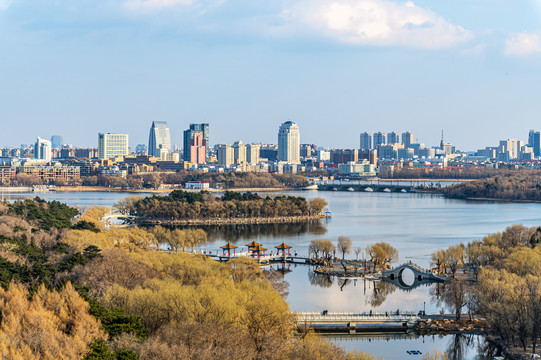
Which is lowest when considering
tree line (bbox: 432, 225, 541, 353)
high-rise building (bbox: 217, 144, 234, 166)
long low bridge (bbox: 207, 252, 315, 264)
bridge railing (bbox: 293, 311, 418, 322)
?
bridge railing (bbox: 293, 311, 418, 322)

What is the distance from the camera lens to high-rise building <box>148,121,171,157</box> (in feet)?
394

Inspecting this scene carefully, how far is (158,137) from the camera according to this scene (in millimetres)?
122688

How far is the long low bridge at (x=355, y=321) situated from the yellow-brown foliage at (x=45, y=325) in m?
4.54

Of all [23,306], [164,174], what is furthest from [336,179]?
[23,306]

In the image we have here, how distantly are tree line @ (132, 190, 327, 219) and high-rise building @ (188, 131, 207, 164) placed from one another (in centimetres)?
6383

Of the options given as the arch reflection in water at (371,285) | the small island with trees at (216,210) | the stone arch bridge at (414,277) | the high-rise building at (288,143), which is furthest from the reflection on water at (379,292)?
the high-rise building at (288,143)

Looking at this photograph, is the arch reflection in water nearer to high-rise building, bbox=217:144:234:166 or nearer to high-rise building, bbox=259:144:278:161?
high-rise building, bbox=217:144:234:166

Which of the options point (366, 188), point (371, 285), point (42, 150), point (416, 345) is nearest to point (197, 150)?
point (42, 150)

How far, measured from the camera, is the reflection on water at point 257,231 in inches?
981

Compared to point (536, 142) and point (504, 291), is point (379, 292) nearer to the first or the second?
point (504, 291)

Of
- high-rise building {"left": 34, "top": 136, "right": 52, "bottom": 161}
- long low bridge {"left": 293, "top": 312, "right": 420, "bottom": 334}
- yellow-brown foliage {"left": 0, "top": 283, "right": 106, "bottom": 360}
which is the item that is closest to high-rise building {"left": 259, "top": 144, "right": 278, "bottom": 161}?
high-rise building {"left": 34, "top": 136, "right": 52, "bottom": 161}

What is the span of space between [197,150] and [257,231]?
70.9 metres

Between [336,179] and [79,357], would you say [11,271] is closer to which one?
[79,357]

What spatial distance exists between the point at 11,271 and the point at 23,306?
2639 mm
